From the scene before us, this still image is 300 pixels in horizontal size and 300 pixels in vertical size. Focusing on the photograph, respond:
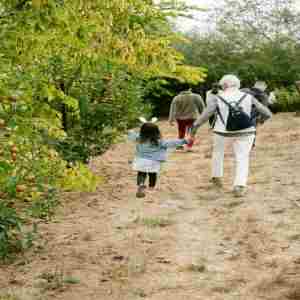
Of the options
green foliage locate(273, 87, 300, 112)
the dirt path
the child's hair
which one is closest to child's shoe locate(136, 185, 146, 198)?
the dirt path

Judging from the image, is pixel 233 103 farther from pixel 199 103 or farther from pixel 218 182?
pixel 199 103

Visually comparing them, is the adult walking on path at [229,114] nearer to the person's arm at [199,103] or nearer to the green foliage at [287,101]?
the person's arm at [199,103]

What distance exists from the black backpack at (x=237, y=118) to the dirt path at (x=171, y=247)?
92 centimetres

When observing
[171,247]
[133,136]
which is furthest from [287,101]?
[171,247]

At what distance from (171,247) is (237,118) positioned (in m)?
3.00

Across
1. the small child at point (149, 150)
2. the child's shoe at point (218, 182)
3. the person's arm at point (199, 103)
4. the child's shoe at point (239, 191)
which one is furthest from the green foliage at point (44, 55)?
the person's arm at point (199, 103)

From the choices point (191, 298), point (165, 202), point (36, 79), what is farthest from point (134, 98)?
point (191, 298)

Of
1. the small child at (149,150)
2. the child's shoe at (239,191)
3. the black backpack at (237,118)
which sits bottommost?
the child's shoe at (239,191)

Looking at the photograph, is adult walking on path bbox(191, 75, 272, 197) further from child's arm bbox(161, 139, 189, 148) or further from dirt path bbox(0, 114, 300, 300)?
child's arm bbox(161, 139, 189, 148)

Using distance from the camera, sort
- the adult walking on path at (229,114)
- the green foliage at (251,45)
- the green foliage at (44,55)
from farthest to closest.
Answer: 1. the green foliage at (251,45)
2. the adult walking on path at (229,114)
3. the green foliage at (44,55)

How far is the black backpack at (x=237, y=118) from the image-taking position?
907 centimetres

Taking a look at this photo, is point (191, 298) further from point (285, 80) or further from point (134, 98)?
point (285, 80)

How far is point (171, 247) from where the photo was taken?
6.56 metres

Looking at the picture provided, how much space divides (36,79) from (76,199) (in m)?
3.53
